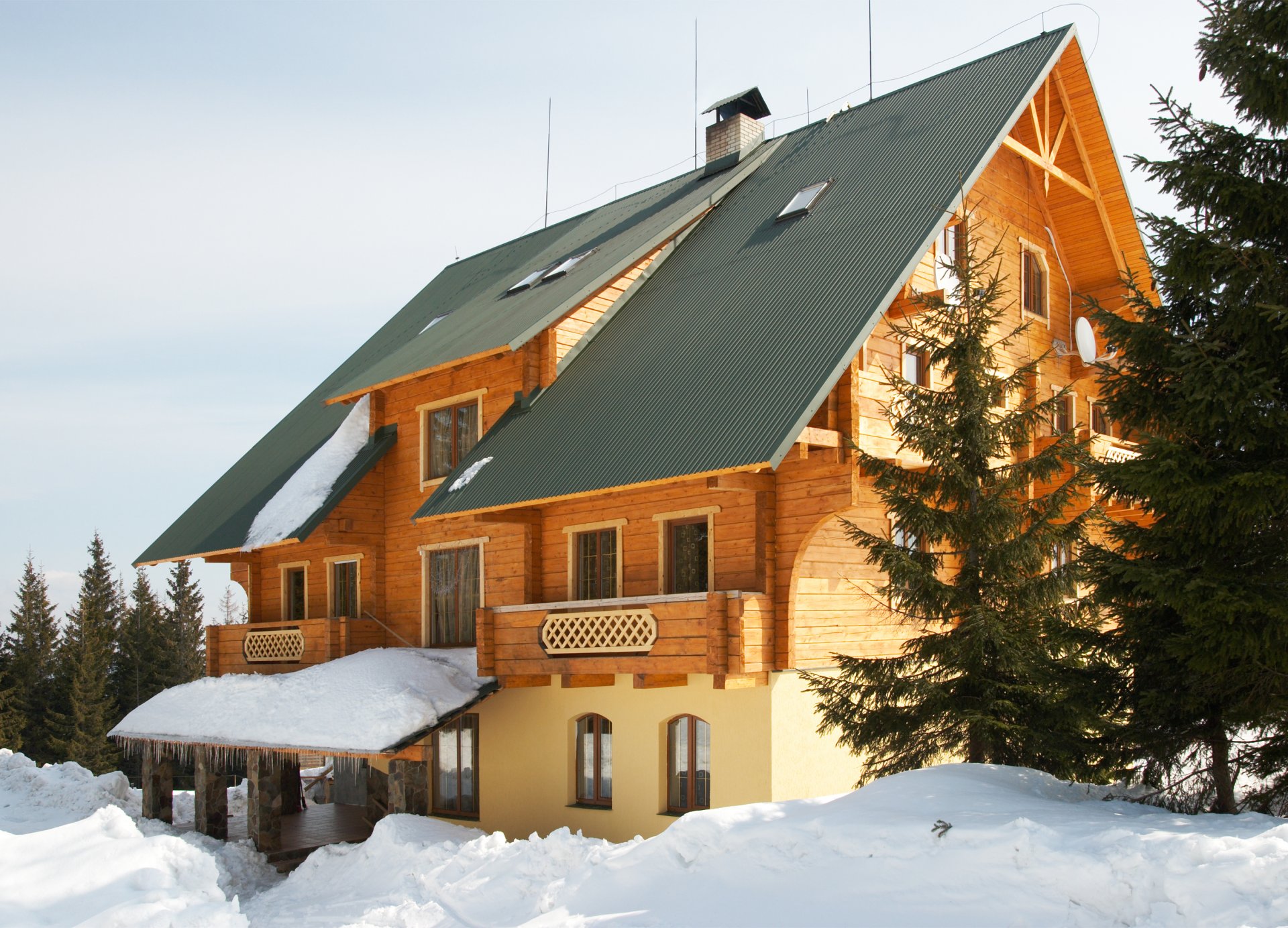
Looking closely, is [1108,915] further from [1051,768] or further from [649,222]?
[649,222]

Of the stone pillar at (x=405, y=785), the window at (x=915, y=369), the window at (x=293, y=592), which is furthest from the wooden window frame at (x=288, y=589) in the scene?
the window at (x=915, y=369)

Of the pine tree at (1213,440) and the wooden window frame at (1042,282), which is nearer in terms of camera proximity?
the pine tree at (1213,440)

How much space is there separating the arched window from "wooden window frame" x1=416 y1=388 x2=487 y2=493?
7.21m

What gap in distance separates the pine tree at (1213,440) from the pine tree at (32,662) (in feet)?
165

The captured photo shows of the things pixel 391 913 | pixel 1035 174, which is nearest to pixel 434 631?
pixel 391 913

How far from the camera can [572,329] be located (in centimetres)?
2123

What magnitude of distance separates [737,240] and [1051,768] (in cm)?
1155

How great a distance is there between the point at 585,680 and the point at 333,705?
460 cm

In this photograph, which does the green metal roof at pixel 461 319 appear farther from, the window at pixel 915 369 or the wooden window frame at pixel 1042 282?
the wooden window frame at pixel 1042 282

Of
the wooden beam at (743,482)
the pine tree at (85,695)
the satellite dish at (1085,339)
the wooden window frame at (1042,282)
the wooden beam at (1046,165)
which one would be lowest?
the pine tree at (85,695)

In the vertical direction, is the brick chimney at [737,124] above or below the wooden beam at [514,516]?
above

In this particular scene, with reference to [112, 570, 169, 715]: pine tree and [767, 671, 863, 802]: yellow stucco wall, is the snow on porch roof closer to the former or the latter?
[767, 671, 863, 802]: yellow stucco wall

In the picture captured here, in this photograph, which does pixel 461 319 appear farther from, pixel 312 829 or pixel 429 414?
pixel 312 829

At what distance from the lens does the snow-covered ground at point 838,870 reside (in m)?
8.53
